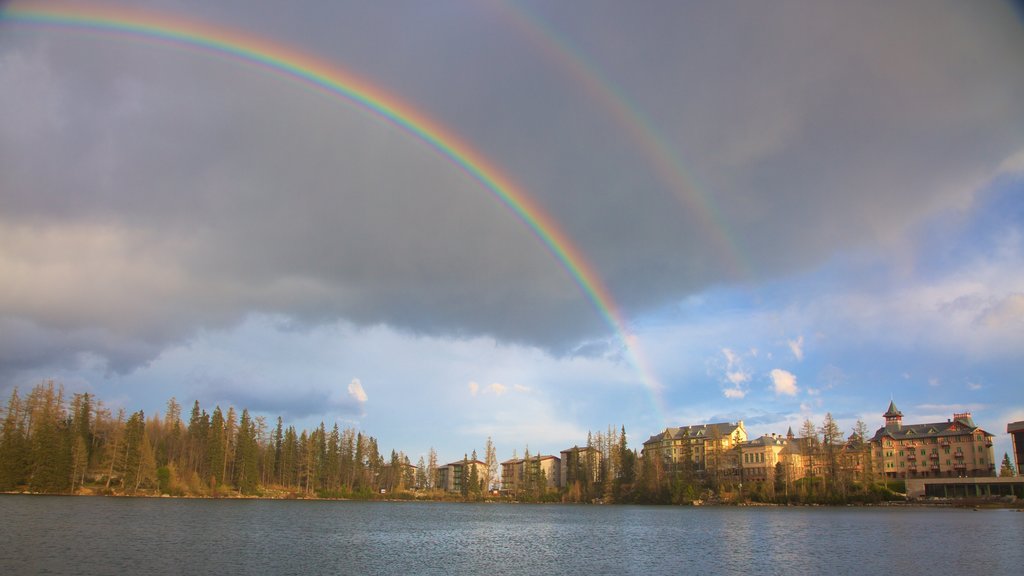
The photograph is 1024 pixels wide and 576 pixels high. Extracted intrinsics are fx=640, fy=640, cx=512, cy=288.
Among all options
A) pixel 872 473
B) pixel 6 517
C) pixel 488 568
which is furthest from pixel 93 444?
pixel 872 473

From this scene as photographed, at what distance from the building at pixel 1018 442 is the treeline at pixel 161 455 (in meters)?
156

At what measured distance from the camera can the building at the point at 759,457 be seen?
16188cm

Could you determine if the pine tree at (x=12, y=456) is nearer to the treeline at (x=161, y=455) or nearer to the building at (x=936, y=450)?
the treeline at (x=161, y=455)

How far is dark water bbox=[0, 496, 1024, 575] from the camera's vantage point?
41062 millimetres

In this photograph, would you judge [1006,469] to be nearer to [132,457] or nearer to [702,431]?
[702,431]

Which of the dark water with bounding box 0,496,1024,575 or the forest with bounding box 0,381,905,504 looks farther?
the forest with bounding box 0,381,905,504

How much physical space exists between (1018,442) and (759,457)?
54107 millimetres

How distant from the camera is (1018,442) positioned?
5512 inches

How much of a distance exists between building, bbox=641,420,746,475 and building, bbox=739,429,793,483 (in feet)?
10.7

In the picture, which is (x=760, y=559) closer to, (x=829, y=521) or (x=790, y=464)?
(x=829, y=521)

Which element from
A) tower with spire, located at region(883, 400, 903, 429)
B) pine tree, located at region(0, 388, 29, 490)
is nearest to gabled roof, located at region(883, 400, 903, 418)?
tower with spire, located at region(883, 400, 903, 429)

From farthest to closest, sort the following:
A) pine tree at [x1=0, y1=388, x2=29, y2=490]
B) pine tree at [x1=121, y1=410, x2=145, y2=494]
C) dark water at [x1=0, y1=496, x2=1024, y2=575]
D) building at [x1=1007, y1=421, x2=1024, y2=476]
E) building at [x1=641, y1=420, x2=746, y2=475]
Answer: building at [x1=641, y1=420, x2=746, y2=475], building at [x1=1007, y1=421, x2=1024, y2=476], pine tree at [x1=121, y1=410, x2=145, y2=494], pine tree at [x1=0, y1=388, x2=29, y2=490], dark water at [x1=0, y1=496, x2=1024, y2=575]

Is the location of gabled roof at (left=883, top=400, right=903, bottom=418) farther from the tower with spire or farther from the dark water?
the dark water

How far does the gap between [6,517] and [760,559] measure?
6984 cm
